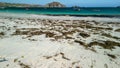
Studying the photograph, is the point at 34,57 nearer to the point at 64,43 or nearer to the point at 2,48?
the point at 2,48

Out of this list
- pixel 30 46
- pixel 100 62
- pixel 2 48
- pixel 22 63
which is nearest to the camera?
pixel 22 63

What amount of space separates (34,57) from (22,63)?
4.57 feet

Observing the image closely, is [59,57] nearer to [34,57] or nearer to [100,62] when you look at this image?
[34,57]

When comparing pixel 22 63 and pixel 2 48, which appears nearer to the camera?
pixel 22 63

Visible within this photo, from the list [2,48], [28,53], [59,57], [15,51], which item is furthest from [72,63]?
[2,48]

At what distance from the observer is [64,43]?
16.3 metres

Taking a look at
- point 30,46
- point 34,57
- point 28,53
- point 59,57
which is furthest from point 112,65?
point 30,46

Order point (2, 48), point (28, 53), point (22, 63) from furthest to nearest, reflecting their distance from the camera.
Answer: point (2, 48) → point (28, 53) → point (22, 63)

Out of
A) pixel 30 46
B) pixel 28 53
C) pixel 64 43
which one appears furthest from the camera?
pixel 64 43

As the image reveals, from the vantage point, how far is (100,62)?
1173cm

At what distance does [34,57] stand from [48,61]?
1278mm

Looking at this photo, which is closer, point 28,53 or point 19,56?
point 19,56

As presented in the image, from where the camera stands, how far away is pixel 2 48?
13969 mm

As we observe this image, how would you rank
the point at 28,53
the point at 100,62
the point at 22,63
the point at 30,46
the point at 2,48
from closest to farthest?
the point at 22,63 → the point at 100,62 → the point at 28,53 → the point at 2,48 → the point at 30,46
